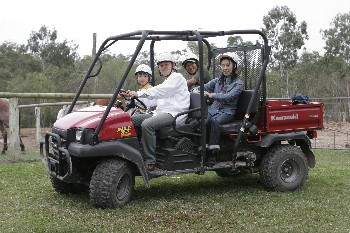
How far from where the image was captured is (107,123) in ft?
19.5

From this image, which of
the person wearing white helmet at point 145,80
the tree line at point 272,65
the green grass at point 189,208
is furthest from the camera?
the tree line at point 272,65

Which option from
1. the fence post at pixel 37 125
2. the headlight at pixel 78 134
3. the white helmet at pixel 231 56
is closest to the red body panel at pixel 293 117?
the white helmet at pixel 231 56

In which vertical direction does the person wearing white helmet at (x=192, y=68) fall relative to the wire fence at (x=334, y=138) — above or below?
above

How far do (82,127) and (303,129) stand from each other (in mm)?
3009

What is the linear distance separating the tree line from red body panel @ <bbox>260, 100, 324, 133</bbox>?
26.0ft

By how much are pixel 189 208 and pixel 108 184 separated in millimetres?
925

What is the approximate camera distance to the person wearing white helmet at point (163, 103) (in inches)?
246

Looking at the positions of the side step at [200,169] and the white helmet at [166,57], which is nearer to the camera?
the side step at [200,169]

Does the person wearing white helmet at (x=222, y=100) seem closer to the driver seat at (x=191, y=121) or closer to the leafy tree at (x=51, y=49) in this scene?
the driver seat at (x=191, y=121)

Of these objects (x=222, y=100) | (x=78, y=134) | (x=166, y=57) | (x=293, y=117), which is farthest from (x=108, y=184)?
(x=293, y=117)

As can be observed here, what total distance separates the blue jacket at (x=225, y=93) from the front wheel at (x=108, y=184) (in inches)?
59.9

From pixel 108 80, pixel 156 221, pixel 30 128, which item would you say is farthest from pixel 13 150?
pixel 108 80

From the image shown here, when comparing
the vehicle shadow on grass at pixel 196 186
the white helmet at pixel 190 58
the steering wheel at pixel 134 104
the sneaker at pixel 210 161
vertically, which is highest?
the white helmet at pixel 190 58

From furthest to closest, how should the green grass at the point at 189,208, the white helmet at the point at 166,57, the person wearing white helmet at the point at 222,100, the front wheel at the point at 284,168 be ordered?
the front wheel at the point at 284,168
the person wearing white helmet at the point at 222,100
the white helmet at the point at 166,57
the green grass at the point at 189,208
